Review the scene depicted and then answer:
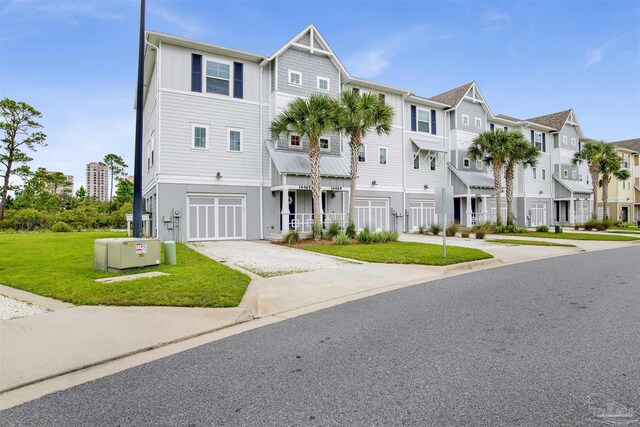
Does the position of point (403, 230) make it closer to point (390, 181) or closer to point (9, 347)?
point (390, 181)

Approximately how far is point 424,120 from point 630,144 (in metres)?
47.0

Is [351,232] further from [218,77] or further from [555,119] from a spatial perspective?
[555,119]

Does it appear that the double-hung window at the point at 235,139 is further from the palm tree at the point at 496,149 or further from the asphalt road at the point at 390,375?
the palm tree at the point at 496,149

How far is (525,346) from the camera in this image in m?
4.72

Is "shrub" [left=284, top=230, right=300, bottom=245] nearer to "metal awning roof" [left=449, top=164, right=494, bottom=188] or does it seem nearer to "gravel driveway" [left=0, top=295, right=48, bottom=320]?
"gravel driveway" [left=0, top=295, right=48, bottom=320]

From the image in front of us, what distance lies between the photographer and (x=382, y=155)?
89.2 feet

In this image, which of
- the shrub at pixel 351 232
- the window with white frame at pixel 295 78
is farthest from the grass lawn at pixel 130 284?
the window with white frame at pixel 295 78

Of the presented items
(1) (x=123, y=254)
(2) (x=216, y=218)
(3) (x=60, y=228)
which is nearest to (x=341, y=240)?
(2) (x=216, y=218)

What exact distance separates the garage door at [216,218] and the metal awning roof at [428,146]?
14649 millimetres

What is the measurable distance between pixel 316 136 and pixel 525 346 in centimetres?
1592

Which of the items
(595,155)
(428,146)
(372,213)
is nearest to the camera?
(372,213)

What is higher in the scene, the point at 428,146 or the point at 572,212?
the point at 428,146

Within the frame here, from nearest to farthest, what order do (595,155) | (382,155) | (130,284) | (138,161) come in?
(130,284), (138,161), (382,155), (595,155)

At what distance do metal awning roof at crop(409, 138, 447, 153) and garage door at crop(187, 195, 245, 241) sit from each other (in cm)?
1465
